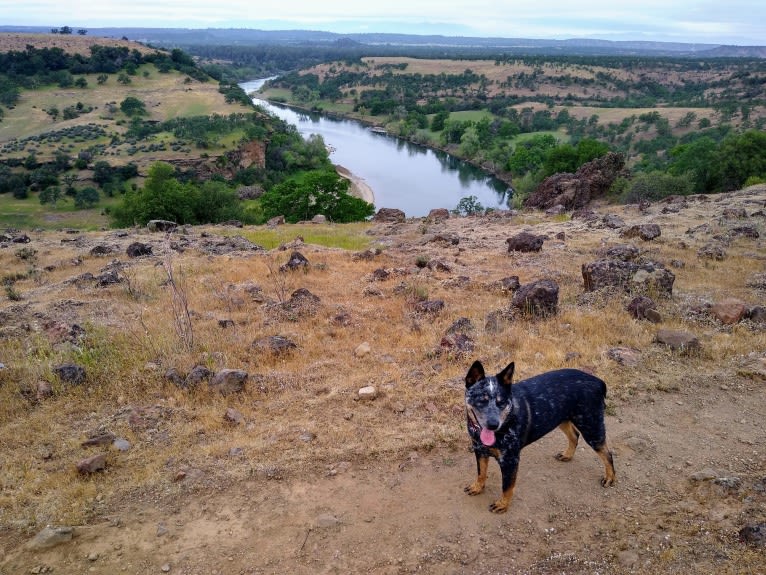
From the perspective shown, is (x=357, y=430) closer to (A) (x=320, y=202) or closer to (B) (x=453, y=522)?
(B) (x=453, y=522)

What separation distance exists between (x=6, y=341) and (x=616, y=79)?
6599 inches

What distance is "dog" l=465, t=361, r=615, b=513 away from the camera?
4840mm

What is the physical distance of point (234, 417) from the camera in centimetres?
712

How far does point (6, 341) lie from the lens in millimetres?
9617

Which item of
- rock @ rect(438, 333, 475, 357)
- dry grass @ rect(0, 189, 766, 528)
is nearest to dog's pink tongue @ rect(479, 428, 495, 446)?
dry grass @ rect(0, 189, 766, 528)

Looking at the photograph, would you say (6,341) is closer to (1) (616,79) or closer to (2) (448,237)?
(2) (448,237)

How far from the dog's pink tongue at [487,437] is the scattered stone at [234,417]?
3762 mm

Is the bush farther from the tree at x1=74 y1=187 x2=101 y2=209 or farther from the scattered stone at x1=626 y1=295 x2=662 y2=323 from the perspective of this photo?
the tree at x1=74 y1=187 x2=101 y2=209

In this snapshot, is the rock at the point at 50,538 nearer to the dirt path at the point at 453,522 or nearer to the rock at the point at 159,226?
the dirt path at the point at 453,522

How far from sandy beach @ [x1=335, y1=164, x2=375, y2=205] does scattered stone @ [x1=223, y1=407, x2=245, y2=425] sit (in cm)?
5268

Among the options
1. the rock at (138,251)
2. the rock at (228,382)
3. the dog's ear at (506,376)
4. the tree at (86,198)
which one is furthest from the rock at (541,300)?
the tree at (86,198)

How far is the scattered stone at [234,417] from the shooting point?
709 cm

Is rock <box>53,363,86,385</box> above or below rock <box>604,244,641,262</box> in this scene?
below

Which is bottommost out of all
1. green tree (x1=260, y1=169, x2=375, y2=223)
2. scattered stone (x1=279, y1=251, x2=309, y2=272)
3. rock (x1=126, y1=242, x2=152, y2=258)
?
green tree (x1=260, y1=169, x2=375, y2=223)
